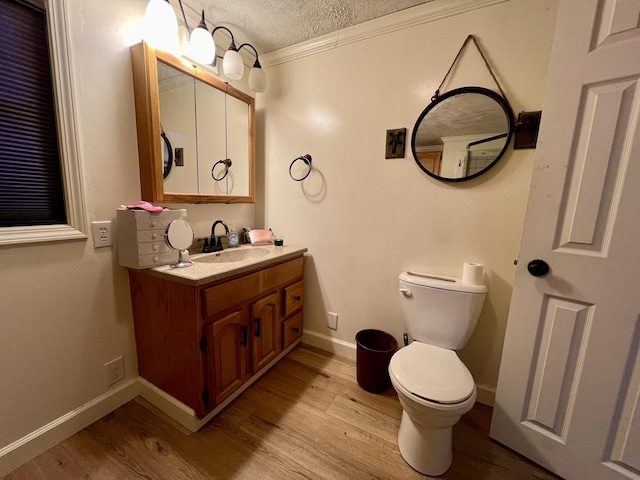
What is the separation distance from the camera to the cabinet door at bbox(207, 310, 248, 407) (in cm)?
123

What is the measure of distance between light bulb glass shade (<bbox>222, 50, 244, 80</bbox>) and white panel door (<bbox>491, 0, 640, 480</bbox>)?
158 cm

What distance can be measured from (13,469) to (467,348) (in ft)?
7.30

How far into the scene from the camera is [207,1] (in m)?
1.40

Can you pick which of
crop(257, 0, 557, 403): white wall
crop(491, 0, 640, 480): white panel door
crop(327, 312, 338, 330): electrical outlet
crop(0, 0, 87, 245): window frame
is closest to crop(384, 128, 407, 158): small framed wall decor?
crop(257, 0, 557, 403): white wall

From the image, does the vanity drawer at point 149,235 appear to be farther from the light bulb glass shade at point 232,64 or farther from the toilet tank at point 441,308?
the toilet tank at point 441,308

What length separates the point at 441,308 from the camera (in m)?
1.33

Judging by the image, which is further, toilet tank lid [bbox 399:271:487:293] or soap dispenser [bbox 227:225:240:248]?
soap dispenser [bbox 227:225:240:248]

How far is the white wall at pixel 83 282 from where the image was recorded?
101 cm

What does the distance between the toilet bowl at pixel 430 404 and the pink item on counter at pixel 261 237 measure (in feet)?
3.93

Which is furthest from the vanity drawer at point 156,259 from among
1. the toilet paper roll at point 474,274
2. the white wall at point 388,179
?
the toilet paper roll at point 474,274

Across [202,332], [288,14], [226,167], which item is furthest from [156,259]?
[288,14]

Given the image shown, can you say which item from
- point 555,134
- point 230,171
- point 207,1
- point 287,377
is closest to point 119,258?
point 230,171

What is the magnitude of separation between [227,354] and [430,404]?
1.00 meters

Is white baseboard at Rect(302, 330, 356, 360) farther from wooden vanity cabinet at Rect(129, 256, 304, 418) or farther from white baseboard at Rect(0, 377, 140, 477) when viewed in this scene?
white baseboard at Rect(0, 377, 140, 477)
